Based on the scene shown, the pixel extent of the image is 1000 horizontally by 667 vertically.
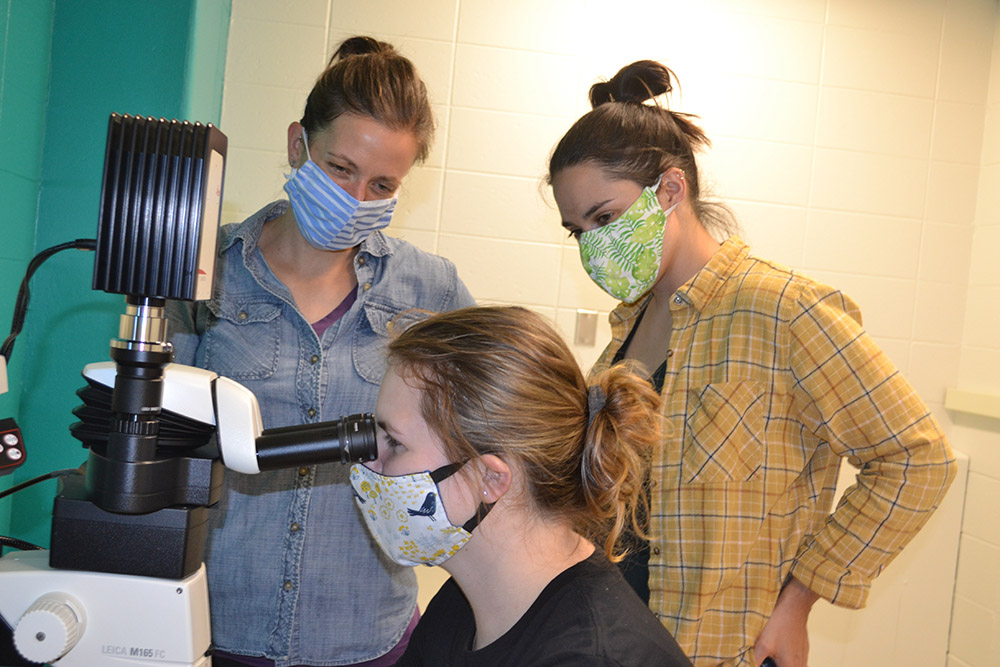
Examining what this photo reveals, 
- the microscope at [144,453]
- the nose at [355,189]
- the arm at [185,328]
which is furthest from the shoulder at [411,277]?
the microscope at [144,453]

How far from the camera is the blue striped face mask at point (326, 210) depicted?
1492 millimetres

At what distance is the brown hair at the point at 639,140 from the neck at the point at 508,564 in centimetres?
81

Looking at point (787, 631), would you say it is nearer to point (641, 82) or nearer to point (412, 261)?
point (412, 261)

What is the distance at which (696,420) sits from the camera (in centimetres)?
156

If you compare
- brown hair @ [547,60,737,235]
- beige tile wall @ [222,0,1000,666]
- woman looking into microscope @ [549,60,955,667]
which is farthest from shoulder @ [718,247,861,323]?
beige tile wall @ [222,0,1000,666]

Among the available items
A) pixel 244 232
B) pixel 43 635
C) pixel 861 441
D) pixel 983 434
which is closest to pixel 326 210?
pixel 244 232

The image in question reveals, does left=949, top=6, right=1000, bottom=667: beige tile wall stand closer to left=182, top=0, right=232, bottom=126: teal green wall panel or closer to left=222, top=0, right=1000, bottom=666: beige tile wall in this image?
left=222, top=0, right=1000, bottom=666: beige tile wall

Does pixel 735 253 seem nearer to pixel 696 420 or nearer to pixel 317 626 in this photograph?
pixel 696 420

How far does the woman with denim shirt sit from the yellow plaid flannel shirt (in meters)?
0.54

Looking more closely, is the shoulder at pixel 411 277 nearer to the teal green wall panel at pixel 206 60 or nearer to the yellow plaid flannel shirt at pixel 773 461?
the yellow plaid flannel shirt at pixel 773 461

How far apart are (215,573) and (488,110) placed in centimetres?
182

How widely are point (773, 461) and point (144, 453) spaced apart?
1.14 meters

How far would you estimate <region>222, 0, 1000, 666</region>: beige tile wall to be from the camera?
2.67m

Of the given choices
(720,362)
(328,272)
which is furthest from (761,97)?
(328,272)
